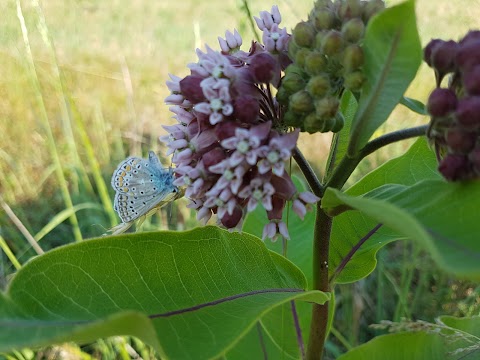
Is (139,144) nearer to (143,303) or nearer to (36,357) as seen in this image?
(36,357)

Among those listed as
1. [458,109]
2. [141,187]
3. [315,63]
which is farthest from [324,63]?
[141,187]

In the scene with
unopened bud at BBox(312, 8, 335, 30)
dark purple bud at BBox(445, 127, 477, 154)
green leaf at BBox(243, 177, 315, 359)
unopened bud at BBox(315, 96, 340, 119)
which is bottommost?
green leaf at BBox(243, 177, 315, 359)

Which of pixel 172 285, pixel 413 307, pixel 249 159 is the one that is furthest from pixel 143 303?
pixel 413 307

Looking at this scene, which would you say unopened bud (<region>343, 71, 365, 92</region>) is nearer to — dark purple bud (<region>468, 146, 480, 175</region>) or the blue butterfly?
dark purple bud (<region>468, 146, 480, 175</region>)

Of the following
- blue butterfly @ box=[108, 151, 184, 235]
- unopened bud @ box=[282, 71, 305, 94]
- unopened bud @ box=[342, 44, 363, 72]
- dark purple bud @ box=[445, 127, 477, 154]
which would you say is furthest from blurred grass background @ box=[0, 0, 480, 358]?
dark purple bud @ box=[445, 127, 477, 154]

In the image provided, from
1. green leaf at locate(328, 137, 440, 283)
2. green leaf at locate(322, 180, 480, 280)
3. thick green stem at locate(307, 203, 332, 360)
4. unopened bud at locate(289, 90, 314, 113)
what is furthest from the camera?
green leaf at locate(328, 137, 440, 283)

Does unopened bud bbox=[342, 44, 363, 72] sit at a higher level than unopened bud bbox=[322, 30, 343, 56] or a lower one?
lower

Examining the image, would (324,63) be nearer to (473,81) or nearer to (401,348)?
(473,81)

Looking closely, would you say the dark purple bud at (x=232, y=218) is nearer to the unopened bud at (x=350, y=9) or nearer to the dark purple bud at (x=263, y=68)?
the dark purple bud at (x=263, y=68)
